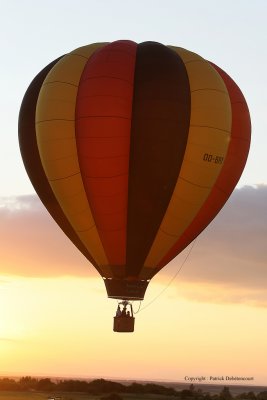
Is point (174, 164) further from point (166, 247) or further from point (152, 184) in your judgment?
point (166, 247)

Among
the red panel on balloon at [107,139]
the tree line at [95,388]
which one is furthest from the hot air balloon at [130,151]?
the tree line at [95,388]

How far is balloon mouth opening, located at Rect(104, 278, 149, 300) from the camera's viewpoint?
127 ft

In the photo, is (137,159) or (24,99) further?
(24,99)

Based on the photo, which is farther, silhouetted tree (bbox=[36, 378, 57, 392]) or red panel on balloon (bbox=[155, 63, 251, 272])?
silhouetted tree (bbox=[36, 378, 57, 392])

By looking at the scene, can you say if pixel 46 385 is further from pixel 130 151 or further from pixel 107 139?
pixel 107 139

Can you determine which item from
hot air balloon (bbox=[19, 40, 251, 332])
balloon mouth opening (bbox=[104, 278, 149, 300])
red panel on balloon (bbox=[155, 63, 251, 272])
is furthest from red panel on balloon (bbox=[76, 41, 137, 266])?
red panel on balloon (bbox=[155, 63, 251, 272])

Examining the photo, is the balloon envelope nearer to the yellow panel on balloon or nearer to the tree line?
the yellow panel on balloon

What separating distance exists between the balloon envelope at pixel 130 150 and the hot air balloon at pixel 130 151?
38 millimetres

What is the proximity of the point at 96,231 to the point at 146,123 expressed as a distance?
4704 millimetres

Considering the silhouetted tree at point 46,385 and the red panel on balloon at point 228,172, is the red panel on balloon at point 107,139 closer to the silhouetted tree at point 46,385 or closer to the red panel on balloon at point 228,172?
the red panel on balloon at point 228,172

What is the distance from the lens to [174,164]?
125 ft

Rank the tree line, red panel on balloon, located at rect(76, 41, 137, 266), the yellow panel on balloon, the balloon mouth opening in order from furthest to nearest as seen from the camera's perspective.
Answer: the tree line
the balloon mouth opening
the yellow panel on balloon
red panel on balloon, located at rect(76, 41, 137, 266)

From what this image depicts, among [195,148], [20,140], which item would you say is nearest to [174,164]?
[195,148]

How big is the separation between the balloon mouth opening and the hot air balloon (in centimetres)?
4
